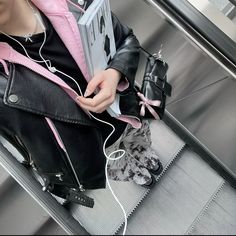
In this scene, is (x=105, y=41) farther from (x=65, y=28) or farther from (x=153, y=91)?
(x=153, y=91)

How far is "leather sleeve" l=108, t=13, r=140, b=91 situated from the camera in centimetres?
81

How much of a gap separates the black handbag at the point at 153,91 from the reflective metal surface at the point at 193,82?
0.70ft

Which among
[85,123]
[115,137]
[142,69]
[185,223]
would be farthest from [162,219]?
[142,69]

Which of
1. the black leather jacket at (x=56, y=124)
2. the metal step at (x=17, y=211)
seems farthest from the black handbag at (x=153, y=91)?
the metal step at (x=17, y=211)

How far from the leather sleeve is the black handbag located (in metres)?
0.17

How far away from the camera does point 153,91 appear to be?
1060 millimetres

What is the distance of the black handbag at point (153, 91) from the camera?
103cm

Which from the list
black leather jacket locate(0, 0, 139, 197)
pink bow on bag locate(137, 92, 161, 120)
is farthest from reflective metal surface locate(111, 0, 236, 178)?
black leather jacket locate(0, 0, 139, 197)

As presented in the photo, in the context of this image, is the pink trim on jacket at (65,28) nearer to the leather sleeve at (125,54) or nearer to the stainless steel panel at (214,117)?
the leather sleeve at (125,54)

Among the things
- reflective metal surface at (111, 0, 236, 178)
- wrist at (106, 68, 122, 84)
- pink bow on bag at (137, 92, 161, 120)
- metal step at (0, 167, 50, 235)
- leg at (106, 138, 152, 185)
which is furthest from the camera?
reflective metal surface at (111, 0, 236, 178)

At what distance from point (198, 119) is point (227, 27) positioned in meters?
0.56

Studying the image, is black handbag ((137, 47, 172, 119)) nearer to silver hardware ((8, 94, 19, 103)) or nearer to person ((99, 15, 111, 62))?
person ((99, 15, 111, 62))

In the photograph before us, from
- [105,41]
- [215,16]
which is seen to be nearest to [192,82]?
[215,16]

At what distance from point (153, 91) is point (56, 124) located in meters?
0.44
